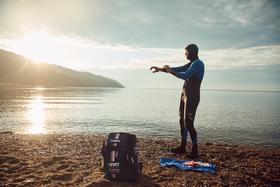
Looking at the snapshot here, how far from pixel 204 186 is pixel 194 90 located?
396 centimetres

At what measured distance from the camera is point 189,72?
9.52 m

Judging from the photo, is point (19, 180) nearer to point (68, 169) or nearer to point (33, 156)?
point (68, 169)

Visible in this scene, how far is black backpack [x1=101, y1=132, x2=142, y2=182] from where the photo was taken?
6828 mm

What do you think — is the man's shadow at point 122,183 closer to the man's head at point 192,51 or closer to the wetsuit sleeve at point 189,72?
the wetsuit sleeve at point 189,72

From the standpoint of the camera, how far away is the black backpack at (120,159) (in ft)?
22.4

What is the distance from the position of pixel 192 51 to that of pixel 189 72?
3.74ft

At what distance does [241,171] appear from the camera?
335 inches

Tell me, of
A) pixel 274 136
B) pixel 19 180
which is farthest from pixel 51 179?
pixel 274 136

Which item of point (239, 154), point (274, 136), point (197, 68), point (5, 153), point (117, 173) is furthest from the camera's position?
point (274, 136)

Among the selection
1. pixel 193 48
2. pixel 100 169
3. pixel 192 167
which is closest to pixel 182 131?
pixel 192 167

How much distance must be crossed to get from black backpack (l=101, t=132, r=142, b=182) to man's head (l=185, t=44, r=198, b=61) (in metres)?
4.76

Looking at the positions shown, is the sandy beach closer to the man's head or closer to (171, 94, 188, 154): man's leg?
(171, 94, 188, 154): man's leg

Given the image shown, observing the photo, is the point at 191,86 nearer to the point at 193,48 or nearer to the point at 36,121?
the point at 193,48

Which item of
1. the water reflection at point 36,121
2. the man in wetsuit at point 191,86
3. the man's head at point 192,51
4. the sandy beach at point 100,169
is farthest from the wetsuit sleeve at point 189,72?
the water reflection at point 36,121
